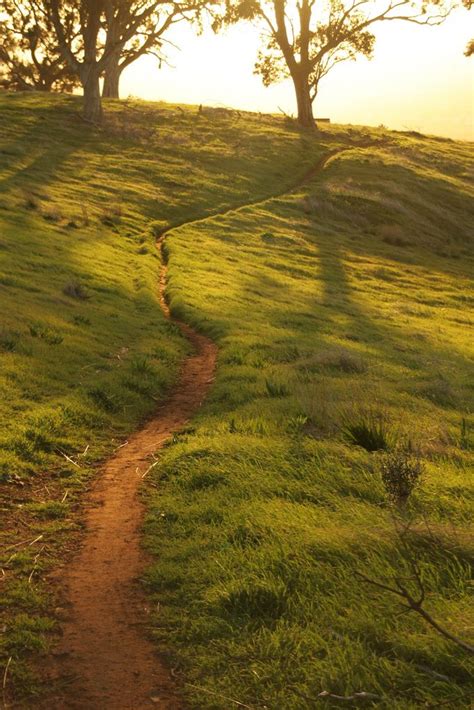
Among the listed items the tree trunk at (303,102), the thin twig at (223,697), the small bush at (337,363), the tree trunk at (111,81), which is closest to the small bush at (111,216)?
the small bush at (337,363)

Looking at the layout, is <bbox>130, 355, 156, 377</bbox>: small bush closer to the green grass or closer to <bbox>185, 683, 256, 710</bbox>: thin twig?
the green grass

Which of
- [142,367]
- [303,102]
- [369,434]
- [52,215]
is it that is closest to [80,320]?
[142,367]

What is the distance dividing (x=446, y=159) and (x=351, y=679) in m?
66.2

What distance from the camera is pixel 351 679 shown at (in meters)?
4.68

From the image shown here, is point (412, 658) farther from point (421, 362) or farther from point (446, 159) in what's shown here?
point (446, 159)

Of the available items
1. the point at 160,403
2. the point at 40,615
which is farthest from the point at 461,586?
the point at 160,403

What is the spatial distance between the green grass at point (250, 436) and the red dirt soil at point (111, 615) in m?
0.20

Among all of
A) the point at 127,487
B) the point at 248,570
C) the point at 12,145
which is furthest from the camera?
the point at 12,145

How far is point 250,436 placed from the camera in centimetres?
985

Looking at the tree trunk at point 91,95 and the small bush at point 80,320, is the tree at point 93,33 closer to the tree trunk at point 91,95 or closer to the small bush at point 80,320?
the tree trunk at point 91,95

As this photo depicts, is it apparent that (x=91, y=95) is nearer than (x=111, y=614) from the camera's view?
No

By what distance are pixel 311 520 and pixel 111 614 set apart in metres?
2.17

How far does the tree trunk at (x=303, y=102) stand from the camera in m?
67.7

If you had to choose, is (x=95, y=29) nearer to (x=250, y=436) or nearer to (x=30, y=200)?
(x=30, y=200)
